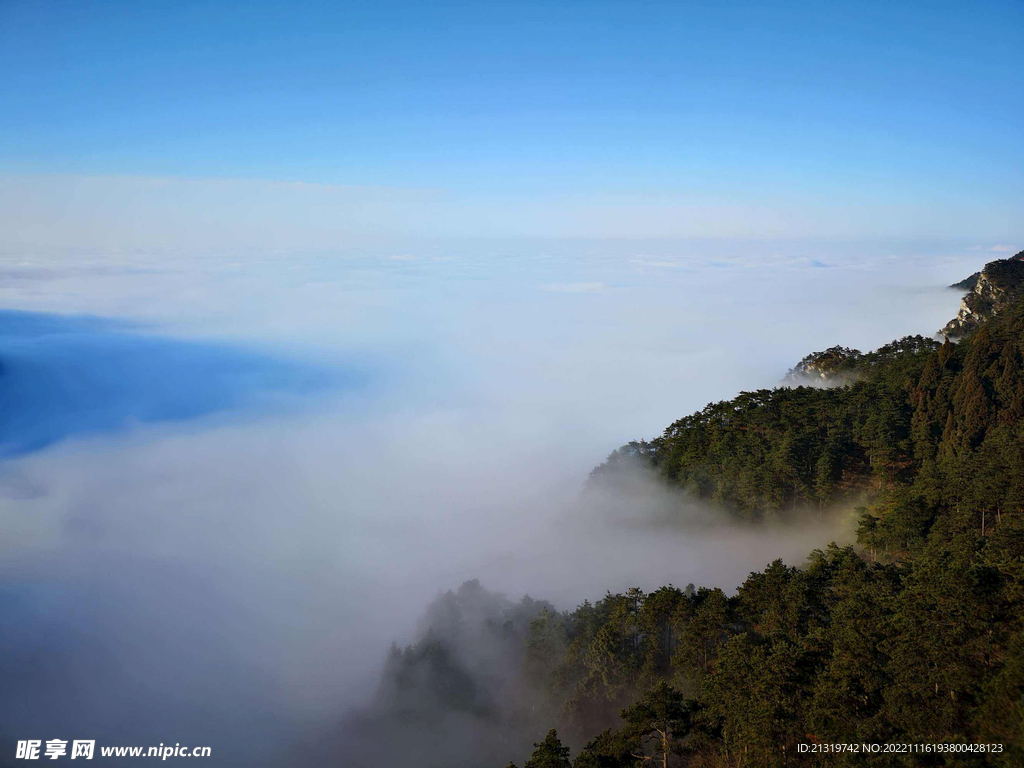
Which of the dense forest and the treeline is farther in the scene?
the dense forest

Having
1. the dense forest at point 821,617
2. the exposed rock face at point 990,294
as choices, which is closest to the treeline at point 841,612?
the dense forest at point 821,617

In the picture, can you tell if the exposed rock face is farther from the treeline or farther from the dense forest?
the treeline

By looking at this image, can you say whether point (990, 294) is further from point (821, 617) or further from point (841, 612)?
point (841, 612)

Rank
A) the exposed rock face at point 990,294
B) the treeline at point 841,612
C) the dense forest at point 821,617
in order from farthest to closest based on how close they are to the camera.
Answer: the exposed rock face at point 990,294, the dense forest at point 821,617, the treeline at point 841,612

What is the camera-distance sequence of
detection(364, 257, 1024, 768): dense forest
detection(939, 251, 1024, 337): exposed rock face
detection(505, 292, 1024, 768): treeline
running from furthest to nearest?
detection(939, 251, 1024, 337): exposed rock face, detection(364, 257, 1024, 768): dense forest, detection(505, 292, 1024, 768): treeline

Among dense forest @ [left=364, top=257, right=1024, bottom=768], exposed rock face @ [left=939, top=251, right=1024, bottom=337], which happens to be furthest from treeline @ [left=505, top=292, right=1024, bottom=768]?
exposed rock face @ [left=939, top=251, right=1024, bottom=337]

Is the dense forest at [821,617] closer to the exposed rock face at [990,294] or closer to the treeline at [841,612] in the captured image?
the treeline at [841,612]
